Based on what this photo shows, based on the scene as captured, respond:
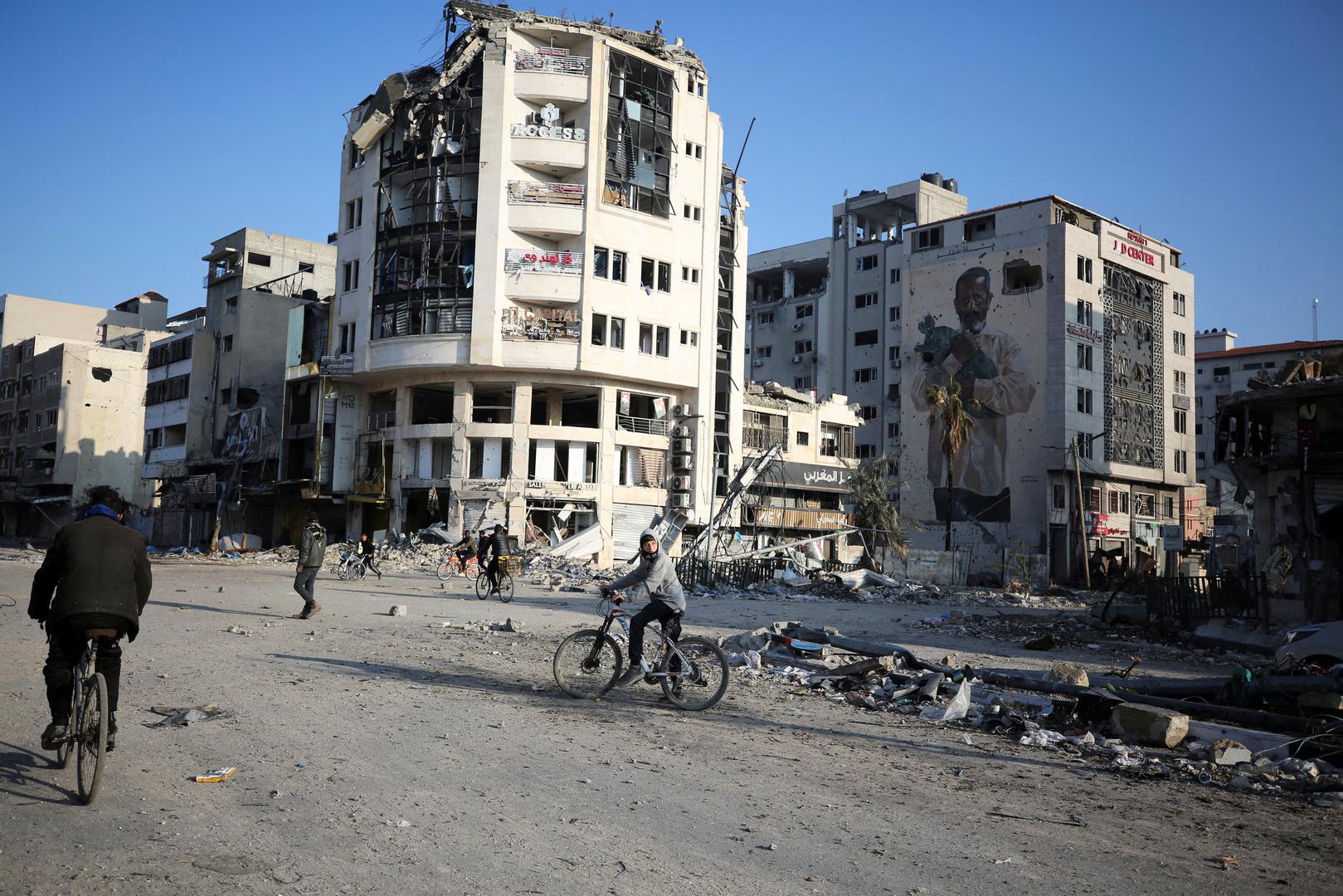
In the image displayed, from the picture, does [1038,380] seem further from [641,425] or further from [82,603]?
[82,603]

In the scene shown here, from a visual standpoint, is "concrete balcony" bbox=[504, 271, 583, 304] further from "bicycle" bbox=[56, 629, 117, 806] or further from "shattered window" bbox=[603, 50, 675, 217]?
"bicycle" bbox=[56, 629, 117, 806]

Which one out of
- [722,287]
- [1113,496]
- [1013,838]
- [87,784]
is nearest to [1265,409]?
[1013,838]

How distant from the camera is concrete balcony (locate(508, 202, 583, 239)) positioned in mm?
51406

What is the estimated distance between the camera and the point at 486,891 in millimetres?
4762

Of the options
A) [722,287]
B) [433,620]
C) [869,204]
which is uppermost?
[869,204]

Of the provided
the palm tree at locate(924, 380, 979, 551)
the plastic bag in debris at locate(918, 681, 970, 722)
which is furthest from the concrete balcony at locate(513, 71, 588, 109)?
the plastic bag in debris at locate(918, 681, 970, 722)

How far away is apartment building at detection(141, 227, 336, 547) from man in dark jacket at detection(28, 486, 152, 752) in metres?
55.2

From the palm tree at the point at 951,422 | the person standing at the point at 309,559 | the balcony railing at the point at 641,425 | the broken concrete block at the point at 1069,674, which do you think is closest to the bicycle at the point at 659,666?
the broken concrete block at the point at 1069,674

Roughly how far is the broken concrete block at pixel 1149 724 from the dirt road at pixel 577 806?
1.18 m

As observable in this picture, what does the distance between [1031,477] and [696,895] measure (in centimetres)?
6387

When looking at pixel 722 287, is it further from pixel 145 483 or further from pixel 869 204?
pixel 145 483

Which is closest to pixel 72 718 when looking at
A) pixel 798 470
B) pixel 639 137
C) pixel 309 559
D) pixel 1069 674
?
pixel 1069 674

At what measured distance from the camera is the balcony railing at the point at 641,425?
174 ft

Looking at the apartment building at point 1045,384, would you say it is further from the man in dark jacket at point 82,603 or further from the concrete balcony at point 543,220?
the man in dark jacket at point 82,603
